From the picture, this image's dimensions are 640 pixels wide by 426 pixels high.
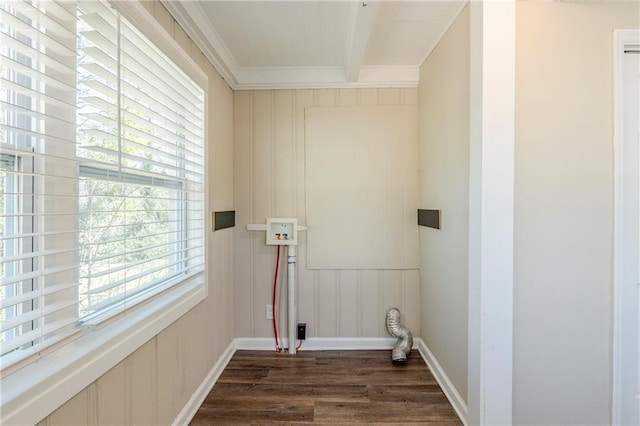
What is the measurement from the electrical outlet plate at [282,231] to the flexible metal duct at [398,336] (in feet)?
3.31

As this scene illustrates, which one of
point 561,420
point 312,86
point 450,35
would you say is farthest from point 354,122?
point 561,420

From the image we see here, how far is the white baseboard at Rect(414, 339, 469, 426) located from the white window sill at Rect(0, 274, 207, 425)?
1698 mm

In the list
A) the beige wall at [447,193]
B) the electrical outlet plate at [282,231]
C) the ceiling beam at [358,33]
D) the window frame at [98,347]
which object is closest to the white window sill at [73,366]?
the window frame at [98,347]

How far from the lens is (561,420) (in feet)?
4.77

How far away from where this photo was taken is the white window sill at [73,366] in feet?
2.56

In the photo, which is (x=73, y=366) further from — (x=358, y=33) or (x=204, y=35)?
(x=358, y=33)

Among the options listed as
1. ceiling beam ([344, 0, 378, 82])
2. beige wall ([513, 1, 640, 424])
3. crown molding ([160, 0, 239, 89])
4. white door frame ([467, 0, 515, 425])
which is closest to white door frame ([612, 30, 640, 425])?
beige wall ([513, 1, 640, 424])

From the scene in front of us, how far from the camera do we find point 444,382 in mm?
1960

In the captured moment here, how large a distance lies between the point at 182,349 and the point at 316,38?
2131 millimetres

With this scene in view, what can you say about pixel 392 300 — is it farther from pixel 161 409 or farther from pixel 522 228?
pixel 161 409

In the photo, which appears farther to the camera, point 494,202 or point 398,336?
point 398,336

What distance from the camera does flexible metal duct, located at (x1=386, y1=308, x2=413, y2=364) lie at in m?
2.27

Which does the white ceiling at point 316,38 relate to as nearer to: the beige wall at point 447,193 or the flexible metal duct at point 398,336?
the beige wall at point 447,193

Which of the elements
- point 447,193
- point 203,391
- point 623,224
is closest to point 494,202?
point 447,193
